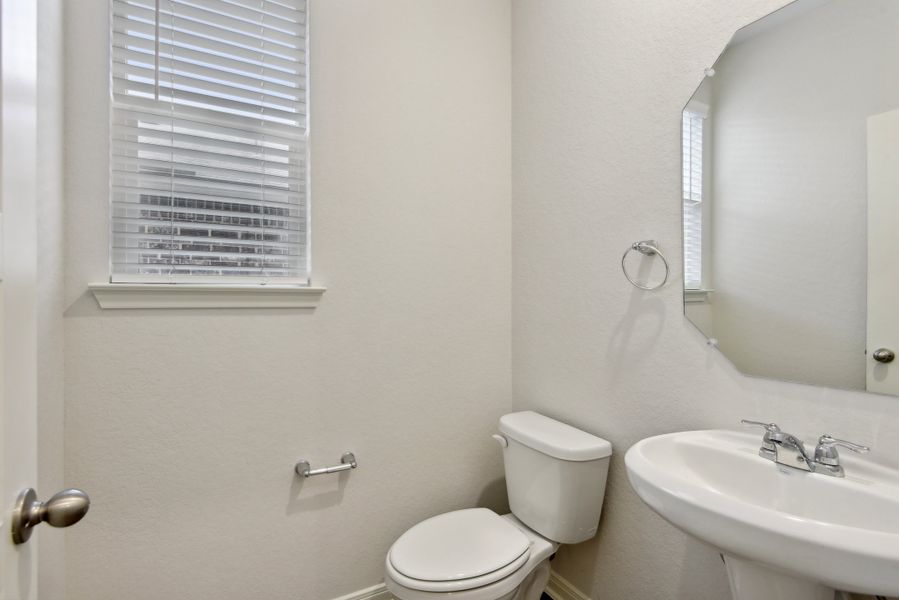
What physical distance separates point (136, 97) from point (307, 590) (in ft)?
5.46

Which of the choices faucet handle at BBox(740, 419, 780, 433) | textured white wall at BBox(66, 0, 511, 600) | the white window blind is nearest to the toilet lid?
textured white wall at BBox(66, 0, 511, 600)

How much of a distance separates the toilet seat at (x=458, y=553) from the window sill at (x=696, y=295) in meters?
0.87

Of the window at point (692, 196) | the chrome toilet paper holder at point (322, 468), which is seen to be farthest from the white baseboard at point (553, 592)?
the window at point (692, 196)

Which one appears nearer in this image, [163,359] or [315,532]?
[163,359]

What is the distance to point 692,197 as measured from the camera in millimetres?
1214

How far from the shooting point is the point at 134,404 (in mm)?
1275

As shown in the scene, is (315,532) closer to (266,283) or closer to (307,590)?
(307,590)

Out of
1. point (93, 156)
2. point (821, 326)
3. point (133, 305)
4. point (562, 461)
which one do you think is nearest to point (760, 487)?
point (821, 326)

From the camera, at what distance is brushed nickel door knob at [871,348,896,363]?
2.85 feet

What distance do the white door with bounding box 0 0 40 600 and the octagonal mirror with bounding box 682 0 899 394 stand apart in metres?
1.36

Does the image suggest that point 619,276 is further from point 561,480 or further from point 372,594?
point 372,594

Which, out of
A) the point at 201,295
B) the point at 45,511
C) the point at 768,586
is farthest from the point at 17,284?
the point at 768,586

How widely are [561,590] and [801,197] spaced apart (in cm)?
152

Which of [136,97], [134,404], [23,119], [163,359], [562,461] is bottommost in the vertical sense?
[562,461]
